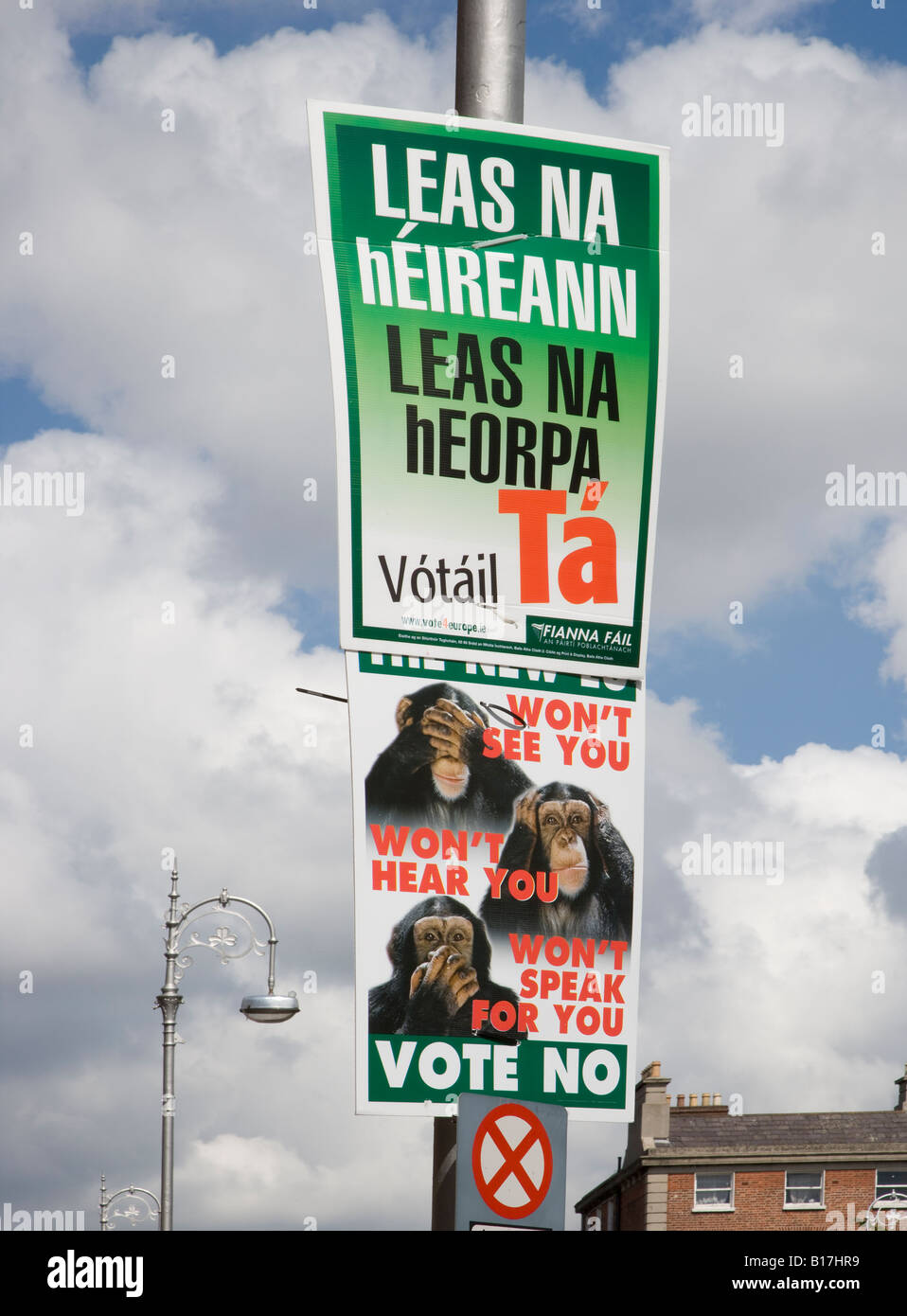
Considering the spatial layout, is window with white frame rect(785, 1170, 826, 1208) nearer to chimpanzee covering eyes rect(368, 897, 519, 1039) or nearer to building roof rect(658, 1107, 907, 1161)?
building roof rect(658, 1107, 907, 1161)

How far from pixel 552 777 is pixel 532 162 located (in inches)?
163

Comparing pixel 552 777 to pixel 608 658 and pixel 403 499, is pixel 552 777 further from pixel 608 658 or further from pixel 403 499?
pixel 403 499

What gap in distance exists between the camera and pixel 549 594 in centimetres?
1146

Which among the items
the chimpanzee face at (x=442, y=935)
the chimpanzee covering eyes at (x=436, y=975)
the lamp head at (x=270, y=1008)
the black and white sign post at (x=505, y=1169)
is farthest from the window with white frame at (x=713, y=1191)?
the black and white sign post at (x=505, y=1169)

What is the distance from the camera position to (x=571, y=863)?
37.4 ft

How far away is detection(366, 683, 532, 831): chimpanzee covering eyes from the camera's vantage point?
439 inches

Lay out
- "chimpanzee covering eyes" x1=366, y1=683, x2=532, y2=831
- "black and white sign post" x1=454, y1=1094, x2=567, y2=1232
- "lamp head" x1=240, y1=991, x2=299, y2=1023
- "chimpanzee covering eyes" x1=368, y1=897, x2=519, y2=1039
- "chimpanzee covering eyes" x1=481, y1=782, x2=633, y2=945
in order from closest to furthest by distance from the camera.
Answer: "black and white sign post" x1=454, y1=1094, x2=567, y2=1232 < "chimpanzee covering eyes" x1=368, y1=897, x2=519, y2=1039 < "chimpanzee covering eyes" x1=366, y1=683, x2=532, y2=831 < "chimpanzee covering eyes" x1=481, y1=782, x2=633, y2=945 < "lamp head" x1=240, y1=991, x2=299, y2=1023

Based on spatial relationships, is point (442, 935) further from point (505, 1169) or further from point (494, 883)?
point (505, 1169)

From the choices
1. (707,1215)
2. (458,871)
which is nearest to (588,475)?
(458,871)

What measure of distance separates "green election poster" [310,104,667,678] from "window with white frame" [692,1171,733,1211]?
5434 centimetres

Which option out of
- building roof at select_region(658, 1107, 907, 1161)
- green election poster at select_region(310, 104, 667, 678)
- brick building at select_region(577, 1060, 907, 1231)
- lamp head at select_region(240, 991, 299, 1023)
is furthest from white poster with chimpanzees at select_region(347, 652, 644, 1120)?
building roof at select_region(658, 1107, 907, 1161)

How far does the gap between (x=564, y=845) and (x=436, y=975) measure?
123cm

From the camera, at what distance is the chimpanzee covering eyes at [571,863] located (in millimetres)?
11312
